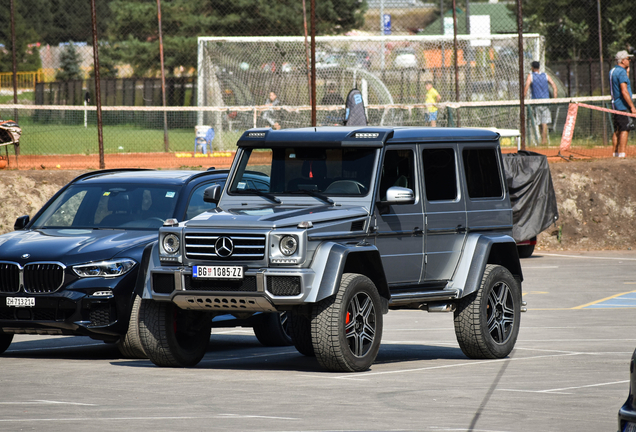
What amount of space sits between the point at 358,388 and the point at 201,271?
164 cm

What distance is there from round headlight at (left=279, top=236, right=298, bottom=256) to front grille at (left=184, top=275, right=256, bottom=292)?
32 centimetres

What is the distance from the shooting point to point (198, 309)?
9203 millimetres

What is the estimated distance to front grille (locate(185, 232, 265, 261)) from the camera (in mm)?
8914

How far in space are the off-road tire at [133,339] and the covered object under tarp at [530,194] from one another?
11252 millimetres

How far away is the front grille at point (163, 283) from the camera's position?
926 centimetres

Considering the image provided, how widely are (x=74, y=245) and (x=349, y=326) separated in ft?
9.40

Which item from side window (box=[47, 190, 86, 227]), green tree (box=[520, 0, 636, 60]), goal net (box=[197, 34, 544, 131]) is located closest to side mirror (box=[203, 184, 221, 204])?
side window (box=[47, 190, 86, 227])

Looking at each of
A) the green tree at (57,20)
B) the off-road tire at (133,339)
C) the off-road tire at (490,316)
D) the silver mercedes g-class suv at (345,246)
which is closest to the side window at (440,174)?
the silver mercedes g-class suv at (345,246)

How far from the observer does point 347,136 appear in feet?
32.2

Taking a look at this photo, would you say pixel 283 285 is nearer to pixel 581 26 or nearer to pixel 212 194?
pixel 212 194

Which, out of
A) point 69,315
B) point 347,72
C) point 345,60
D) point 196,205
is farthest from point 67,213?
point 345,60

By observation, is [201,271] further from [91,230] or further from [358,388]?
[91,230]

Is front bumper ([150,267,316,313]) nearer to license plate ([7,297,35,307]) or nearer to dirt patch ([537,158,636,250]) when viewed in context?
license plate ([7,297,35,307])

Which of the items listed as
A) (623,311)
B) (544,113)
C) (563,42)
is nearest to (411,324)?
(623,311)
